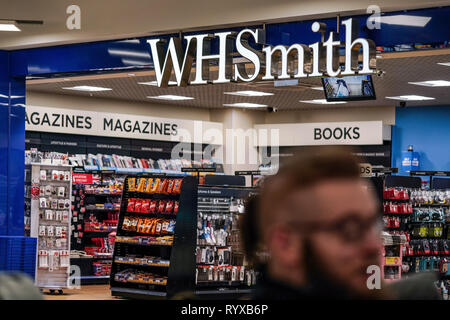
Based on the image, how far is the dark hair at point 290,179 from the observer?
82 cm

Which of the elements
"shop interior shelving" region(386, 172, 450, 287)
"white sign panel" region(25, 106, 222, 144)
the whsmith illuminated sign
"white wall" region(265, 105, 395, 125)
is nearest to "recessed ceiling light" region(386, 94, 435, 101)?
"white wall" region(265, 105, 395, 125)

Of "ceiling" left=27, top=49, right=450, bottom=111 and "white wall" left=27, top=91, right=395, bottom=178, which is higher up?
"ceiling" left=27, top=49, right=450, bottom=111

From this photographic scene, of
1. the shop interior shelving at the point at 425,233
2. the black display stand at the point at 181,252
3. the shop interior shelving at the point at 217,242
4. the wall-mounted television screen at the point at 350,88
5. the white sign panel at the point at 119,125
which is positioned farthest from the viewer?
the white sign panel at the point at 119,125

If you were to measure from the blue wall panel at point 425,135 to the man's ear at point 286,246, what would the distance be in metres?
15.1

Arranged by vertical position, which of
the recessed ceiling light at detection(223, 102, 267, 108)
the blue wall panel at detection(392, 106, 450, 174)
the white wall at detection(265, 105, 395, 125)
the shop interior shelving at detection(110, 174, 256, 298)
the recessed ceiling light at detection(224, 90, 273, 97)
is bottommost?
the shop interior shelving at detection(110, 174, 256, 298)

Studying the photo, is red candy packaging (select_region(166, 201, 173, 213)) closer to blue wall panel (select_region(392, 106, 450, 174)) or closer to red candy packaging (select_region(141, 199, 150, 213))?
red candy packaging (select_region(141, 199, 150, 213))

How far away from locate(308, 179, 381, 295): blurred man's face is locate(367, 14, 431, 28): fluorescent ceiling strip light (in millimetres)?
6476

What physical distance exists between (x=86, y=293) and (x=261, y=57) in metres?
4.72

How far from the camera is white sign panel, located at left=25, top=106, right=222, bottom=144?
13562 millimetres

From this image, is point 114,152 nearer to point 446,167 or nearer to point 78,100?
point 78,100

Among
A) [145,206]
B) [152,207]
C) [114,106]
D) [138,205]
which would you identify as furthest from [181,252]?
[114,106]

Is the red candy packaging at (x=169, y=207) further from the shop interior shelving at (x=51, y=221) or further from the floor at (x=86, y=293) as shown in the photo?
the shop interior shelving at (x=51, y=221)

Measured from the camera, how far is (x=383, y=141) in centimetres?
1584

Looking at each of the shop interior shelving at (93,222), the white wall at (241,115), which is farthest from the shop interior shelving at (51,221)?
the white wall at (241,115)
